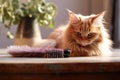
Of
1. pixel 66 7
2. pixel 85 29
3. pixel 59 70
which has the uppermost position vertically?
pixel 66 7

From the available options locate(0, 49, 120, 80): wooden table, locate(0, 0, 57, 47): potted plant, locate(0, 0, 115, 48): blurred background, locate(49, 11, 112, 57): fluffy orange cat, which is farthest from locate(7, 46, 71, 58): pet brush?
locate(0, 0, 115, 48): blurred background

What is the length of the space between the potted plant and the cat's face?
0.34 metres

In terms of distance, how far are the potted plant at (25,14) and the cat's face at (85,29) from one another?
13.4 inches

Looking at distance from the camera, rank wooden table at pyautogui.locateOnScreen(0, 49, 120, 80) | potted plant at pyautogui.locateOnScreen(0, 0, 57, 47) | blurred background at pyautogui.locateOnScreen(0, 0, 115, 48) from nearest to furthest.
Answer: wooden table at pyautogui.locateOnScreen(0, 49, 120, 80) → potted plant at pyautogui.locateOnScreen(0, 0, 57, 47) → blurred background at pyautogui.locateOnScreen(0, 0, 115, 48)

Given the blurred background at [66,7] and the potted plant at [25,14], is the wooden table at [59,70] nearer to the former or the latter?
the potted plant at [25,14]

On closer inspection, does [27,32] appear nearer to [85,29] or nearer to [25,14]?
[25,14]

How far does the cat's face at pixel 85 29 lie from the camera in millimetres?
1045

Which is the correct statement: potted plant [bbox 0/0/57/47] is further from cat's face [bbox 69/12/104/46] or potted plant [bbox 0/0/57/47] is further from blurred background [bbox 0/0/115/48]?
blurred background [bbox 0/0/115/48]

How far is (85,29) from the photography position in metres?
1.05

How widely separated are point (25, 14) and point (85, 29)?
43 centimetres

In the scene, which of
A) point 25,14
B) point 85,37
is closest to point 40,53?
point 85,37

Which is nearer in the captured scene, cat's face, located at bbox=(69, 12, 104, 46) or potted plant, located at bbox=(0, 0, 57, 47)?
cat's face, located at bbox=(69, 12, 104, 46)

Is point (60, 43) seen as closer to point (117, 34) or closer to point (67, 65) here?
point (67, 65)

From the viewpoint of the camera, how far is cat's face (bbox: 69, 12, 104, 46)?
104cm
